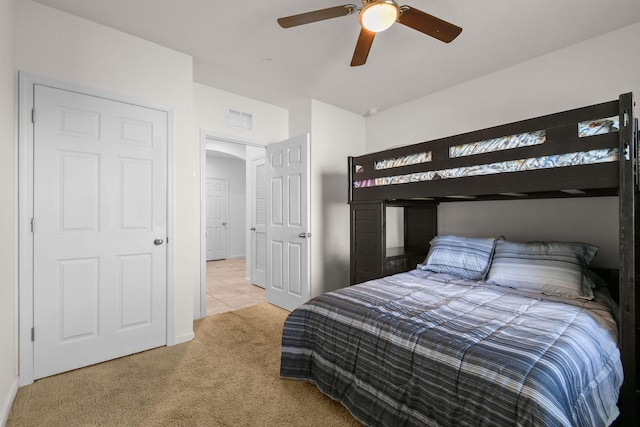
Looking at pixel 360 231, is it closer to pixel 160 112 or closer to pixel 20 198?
pixel 160 112

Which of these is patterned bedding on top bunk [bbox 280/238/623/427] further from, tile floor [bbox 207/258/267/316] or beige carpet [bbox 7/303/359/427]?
tile floor [bbox 207/258/267/316]

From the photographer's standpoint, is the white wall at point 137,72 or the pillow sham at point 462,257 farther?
the pillow sham at point 462,257

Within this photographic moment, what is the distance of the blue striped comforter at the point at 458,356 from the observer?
119cm

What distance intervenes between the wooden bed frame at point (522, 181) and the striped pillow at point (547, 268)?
448mm

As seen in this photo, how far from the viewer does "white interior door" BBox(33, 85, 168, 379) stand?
211 centimetres

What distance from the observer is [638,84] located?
7.43 ft

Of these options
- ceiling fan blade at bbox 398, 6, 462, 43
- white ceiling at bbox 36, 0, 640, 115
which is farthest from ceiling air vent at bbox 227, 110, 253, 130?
ceiling fan blade at bbox 398, 6, 462, 43

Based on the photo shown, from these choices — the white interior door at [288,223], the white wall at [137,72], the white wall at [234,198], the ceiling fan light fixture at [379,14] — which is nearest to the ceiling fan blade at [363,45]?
the ceiling fan light fixture at [379,14]

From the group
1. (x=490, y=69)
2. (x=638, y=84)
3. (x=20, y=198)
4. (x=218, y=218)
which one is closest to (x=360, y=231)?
(x=490, y=69)

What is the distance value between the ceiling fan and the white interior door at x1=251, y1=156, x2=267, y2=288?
117 inches

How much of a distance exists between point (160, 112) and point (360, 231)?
222cm

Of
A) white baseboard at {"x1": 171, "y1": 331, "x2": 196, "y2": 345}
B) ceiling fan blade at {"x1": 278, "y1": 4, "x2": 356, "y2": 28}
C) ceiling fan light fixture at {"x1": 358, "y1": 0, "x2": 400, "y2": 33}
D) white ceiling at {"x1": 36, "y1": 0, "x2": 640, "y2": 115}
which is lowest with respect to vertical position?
white baseboard at {"x1": 171, "y1": 331, "x2": 196, "y2": 345}

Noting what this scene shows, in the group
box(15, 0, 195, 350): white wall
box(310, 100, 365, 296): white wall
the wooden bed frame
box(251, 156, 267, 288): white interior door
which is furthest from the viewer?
box(251, 156, 267, 288): white interior door

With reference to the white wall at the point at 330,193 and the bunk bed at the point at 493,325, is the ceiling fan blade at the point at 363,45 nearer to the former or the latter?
the bunk bed at the point at 493,325
